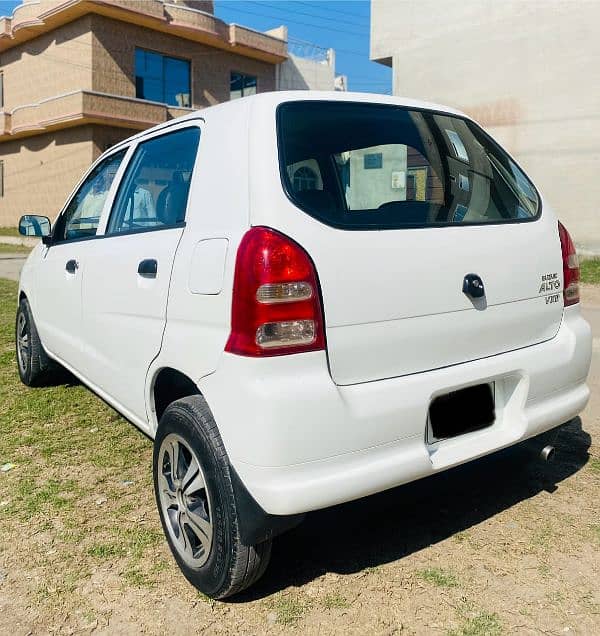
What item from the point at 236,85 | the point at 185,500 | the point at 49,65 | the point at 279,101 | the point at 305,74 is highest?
the point at 305,74

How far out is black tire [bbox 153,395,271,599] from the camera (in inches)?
84.9

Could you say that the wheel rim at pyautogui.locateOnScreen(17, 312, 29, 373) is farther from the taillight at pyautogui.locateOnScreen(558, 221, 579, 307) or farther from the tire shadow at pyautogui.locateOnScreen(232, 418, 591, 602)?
the taillight at pyautogui.locateOnScreen(558, 221, 579, 307)

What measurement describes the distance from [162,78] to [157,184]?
24617 mm

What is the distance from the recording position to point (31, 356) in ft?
15.6

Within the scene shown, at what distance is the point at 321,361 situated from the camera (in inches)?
81.0

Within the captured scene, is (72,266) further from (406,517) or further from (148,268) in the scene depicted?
(406,517)

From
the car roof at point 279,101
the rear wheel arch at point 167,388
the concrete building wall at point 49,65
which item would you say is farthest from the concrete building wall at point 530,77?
the rear wheel arch at point 167,388

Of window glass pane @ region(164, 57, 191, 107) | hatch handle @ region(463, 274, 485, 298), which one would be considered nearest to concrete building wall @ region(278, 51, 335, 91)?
window glass pane @ region(164, 57, 191, 107)

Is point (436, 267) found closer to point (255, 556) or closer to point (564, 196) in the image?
point (255, 556)

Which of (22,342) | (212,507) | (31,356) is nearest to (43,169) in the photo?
(22,342)

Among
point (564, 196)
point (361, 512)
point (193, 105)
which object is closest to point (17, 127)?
point (193, 105)

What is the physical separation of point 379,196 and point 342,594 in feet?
5.02

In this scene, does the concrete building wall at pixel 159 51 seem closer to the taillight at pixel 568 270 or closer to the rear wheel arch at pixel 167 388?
the rear wheel arch at pixel 167 388

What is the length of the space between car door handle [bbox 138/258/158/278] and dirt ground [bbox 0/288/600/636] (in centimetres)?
113
